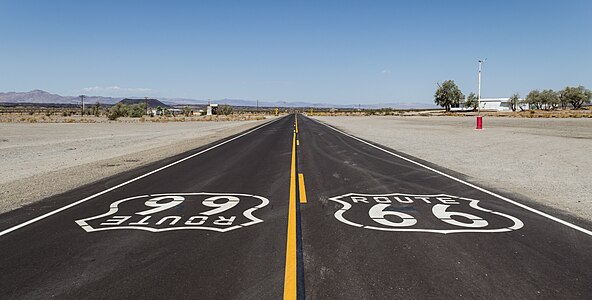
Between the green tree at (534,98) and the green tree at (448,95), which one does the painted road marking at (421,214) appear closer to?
the green tree at (448,95)

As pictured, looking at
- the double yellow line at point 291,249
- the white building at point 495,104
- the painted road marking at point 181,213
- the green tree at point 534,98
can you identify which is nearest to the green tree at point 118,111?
the painted road marking at point 181,213

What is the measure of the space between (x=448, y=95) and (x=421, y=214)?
442ft

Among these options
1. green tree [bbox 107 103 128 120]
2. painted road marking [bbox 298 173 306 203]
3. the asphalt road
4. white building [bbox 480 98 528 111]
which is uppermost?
white building [bbox 480 98 528 111]

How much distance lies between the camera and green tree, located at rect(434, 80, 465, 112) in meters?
131

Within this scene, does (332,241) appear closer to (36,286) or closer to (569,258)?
(569,258)

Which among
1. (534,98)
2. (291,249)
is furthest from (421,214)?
(534,98)

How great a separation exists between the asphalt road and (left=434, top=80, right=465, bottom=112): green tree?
433ft

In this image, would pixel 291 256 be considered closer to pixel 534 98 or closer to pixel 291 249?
pixel 291 249

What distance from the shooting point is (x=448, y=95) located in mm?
131125

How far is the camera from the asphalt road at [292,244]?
12.9 ft

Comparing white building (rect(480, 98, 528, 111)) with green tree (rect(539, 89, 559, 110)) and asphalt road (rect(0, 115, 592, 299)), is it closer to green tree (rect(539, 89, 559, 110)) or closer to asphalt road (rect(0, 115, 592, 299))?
green tree (rect(539, 89, 559, 110))

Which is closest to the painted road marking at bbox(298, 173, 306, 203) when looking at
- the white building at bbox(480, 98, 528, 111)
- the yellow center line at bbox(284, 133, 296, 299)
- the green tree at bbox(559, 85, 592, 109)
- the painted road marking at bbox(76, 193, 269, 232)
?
the yellow center line at bbox(284, 133, 296, 299)

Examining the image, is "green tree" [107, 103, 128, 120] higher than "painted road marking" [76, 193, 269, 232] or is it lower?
higher

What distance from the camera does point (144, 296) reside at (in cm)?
374
